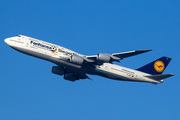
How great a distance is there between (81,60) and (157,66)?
→ 17.1 m

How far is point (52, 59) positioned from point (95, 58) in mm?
7436

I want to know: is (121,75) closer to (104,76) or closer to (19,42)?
(104,76)

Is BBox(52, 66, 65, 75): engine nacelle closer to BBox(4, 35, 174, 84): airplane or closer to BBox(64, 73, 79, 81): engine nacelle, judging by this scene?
BBox(4, 35, 174, 84): airplane

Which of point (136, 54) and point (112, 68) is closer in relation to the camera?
point (136, 54)

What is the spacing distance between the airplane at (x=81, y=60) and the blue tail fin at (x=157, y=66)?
90 cm

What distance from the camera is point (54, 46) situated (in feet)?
146

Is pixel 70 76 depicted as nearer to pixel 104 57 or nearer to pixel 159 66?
pixel 104 57

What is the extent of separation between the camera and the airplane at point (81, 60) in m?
42.9

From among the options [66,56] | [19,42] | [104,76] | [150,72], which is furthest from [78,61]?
[150,72]

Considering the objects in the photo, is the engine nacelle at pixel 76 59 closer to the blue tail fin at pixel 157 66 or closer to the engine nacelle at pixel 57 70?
the engine nacelle at pixel 57 70

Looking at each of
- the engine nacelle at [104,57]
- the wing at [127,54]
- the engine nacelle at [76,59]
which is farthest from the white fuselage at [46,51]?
the wing at [127,54]

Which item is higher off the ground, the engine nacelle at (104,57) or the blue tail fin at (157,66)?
the blue tail fin at (157,66)

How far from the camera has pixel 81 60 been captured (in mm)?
43344

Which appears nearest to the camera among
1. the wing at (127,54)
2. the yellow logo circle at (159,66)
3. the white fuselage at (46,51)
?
the wing at (127,54)
